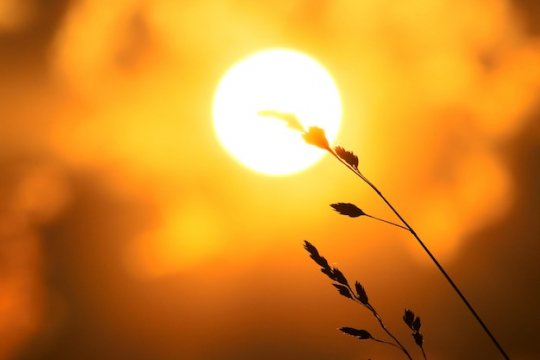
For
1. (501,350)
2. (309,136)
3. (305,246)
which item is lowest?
(501,350)

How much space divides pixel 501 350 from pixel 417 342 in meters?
0.42

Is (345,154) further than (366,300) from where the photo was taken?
No

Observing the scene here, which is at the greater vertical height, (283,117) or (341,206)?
(283,117)

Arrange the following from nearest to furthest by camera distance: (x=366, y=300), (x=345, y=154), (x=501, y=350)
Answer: (x=501, y=350) < (x=345, y=154) < (x=366, y=300)

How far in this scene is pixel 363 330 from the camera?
7.40 ft

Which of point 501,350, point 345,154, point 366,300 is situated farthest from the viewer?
point 366,300

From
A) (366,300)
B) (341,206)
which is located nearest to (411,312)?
(366,300)

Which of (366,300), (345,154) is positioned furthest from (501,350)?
(345,154)

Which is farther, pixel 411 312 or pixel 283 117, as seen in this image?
pixel 411 312

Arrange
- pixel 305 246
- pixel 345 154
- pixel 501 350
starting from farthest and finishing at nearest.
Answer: pixel 305 246
pixel 345 154
pixel 501 350

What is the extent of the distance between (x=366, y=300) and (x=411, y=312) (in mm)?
326

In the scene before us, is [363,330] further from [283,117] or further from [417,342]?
[283,117]

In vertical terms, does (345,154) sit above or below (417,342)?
above

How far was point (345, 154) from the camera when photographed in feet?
6.21
